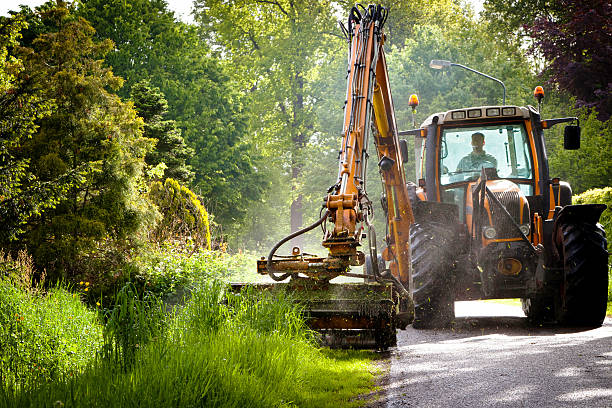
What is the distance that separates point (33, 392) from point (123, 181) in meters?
9.24

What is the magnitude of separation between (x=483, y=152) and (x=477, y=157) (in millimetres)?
119

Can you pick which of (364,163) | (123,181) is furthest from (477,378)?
(123,181)

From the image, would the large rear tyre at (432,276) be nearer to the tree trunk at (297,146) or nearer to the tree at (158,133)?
the tree at (158,133)

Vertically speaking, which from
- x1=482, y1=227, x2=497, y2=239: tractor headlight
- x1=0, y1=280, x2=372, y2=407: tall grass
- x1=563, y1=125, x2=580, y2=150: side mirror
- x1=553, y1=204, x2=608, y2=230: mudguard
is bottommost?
x1=0, y1=280, x2=372, y2=407: tall grass

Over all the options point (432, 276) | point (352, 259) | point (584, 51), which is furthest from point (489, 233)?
point (584, 51)

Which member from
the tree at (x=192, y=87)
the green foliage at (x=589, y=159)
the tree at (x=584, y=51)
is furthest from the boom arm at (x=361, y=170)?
the tree at (x=192, y=87)

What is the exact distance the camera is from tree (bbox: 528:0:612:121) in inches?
792

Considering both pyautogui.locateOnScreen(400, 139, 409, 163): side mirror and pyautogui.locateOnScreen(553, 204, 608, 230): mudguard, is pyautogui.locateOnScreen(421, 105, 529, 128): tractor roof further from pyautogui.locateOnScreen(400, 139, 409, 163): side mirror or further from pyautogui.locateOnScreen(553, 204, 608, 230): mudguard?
pyautogui.locateOnScreen(553, 204, 608, 230): mudguard

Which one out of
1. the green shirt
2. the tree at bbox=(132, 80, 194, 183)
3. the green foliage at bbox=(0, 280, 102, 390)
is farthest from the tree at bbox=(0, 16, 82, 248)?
the tree at bbox=(132, 80, 194, 183)

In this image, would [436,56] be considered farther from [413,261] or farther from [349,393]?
[349,393]

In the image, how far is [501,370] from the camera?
240 inches

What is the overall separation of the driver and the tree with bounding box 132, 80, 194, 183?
1116 cm

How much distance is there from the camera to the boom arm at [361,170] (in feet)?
23.9

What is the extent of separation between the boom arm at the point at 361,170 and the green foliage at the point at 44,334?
219 centimetres
